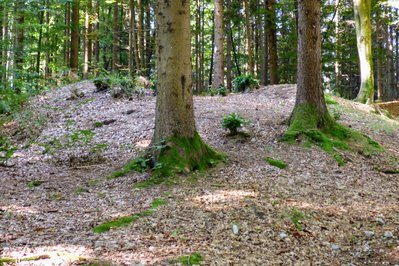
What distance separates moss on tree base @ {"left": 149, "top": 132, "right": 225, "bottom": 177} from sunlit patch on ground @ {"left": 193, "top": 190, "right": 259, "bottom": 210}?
78 cm

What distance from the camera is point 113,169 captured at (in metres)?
6.29

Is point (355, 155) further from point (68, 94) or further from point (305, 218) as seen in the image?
point (68, 94)

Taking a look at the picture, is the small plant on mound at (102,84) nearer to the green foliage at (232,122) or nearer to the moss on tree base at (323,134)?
the green foliage at (232,122)

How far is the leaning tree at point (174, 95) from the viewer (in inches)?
223

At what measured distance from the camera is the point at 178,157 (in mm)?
5719

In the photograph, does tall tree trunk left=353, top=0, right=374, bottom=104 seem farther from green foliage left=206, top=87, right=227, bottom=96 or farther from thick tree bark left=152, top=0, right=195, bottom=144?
thick tree bark left=152, top=0, right=195, bottom=144

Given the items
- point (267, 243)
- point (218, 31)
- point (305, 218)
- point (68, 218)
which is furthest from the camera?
point (218, 31)

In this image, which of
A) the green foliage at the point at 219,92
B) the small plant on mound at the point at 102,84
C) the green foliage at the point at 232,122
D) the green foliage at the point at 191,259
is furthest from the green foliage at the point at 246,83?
the green foliage at the point at 191,259

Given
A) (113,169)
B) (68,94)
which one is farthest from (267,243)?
(68,94)

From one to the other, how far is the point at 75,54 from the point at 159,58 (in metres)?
12.4

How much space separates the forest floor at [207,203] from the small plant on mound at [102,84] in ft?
11.6

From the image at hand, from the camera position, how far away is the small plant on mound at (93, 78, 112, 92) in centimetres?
1207

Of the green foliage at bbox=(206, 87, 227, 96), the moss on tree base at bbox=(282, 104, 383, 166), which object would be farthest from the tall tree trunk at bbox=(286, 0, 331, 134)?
the green foliage at bbox=(206, 87, 227, 96)

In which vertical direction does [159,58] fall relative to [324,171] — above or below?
above
